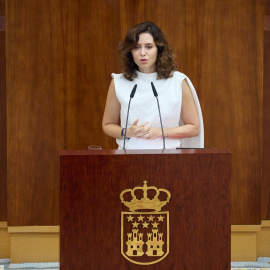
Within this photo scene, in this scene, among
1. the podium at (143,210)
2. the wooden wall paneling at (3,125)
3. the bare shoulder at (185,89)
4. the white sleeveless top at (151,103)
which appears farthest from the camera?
the wooden wall paneling at (3,125)

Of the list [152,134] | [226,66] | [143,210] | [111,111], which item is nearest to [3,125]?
[111,111]

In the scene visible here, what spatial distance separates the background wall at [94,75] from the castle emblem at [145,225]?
6.36ft

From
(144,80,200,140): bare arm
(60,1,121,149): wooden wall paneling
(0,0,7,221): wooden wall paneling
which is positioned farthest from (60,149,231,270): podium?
(0,0,7,221): wooden wall paneling

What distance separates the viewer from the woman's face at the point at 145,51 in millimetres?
2730

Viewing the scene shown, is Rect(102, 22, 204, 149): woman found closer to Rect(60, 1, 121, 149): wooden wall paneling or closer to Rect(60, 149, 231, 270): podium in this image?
Rect(60, 149, 231, 270): podium

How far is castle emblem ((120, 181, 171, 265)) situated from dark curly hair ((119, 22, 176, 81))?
1.02 m

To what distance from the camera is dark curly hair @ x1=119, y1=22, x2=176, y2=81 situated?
2.75 metres

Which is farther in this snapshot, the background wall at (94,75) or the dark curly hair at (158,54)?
the background wall at (94,75)

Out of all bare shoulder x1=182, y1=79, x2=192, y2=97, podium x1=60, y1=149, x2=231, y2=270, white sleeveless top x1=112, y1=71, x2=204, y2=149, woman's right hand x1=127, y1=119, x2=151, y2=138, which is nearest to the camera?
podium x1=60, y1=149, x2=231, y2=270

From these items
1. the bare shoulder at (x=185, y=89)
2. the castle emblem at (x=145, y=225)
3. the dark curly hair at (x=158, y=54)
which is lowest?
the castle emblem at (x=145, y=225)

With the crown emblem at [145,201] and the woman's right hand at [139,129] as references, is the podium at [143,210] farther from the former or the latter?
the woman's right hand at [139,129]

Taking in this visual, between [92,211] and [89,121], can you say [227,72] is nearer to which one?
[89,121]

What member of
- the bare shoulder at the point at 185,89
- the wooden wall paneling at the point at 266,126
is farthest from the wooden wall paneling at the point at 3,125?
the wooden wall paneling at the point at 266,126

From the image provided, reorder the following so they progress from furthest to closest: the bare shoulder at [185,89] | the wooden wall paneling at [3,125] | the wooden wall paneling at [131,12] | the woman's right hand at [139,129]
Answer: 1. the wooden wall paneling at [3,125]
2. the wooden wall paneling at [131,12]
3. the bare shoulder at [185,89]
4. the woman's right hand at [139,129]
